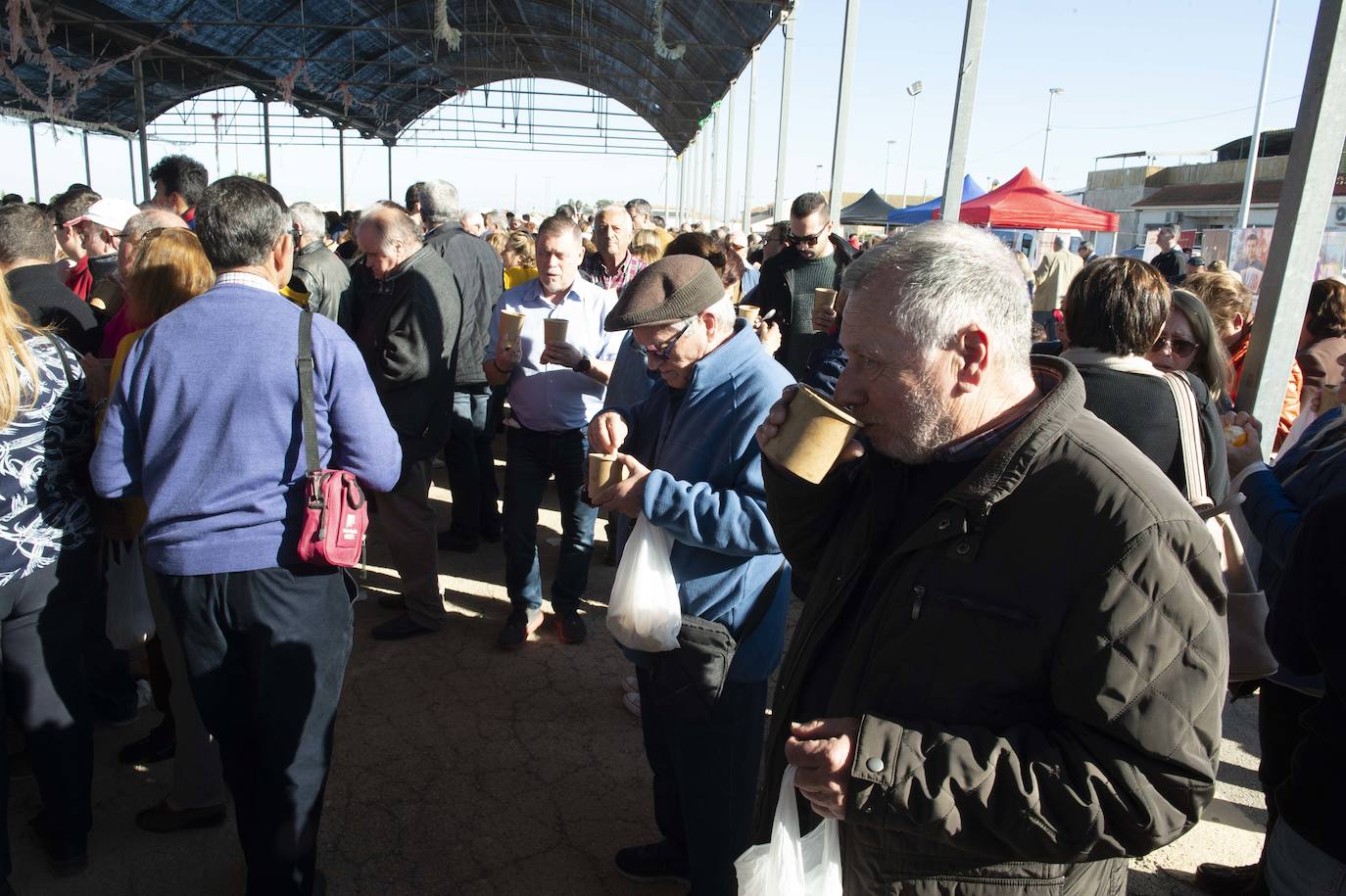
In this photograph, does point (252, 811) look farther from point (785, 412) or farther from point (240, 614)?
point (785, 412)

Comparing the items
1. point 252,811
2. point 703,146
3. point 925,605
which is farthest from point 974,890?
point 703,146

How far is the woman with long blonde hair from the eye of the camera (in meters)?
2.34

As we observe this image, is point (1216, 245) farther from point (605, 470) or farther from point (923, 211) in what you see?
point (605, 470)

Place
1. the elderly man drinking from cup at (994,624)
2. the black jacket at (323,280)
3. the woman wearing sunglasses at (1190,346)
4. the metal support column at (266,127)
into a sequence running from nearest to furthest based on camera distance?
the elderly man drinking from cup at (994,624) < the woman wearing sunglasses at (1190,346) < the black jacket at (323,280) < the metal support column at (266,127)

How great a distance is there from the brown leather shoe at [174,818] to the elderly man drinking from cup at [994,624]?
2.44 meters

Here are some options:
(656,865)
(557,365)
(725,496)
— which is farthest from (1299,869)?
(557,365)

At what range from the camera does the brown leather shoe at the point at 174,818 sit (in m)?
2.92

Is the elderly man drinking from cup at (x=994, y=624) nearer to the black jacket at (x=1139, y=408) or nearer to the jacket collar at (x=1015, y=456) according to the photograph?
the jacket collar at (x=1015, y=456)

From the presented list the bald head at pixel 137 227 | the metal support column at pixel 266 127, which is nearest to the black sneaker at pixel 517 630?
the bald head at pixel 137 227

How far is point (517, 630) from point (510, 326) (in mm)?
1516

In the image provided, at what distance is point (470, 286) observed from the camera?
5465 millimetres

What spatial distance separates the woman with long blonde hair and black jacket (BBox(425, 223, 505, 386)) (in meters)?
2.70

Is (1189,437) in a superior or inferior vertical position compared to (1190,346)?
inferior

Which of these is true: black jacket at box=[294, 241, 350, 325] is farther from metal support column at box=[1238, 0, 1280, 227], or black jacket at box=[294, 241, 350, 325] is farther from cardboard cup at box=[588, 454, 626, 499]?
metal support column at box=[1238, 0, 1280, 227]
